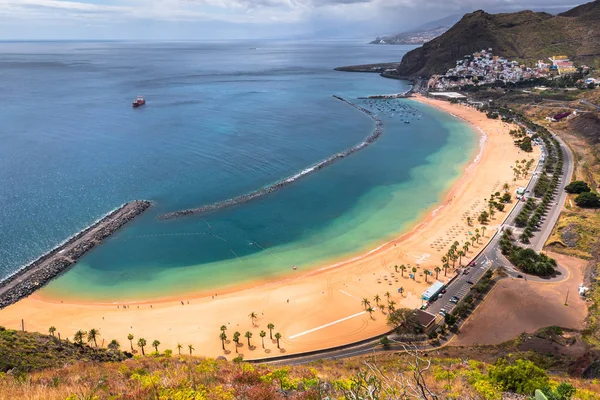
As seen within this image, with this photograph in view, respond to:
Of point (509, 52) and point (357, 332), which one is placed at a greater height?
point (509, 52)

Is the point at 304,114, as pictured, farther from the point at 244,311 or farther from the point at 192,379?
the point at 192,379

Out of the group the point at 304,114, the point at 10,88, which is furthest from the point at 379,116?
the point at 10,88

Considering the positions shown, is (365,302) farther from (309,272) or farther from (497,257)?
(497,257)

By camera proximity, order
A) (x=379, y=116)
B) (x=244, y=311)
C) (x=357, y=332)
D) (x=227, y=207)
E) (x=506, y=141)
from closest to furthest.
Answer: (x=357, y=332)
(x=244, y=311)
(x=227, y=207)
(x=506, y=141)
(x=379, y=116)

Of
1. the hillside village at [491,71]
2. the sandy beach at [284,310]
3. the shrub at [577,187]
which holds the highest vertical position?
the hillside village at [491,71]

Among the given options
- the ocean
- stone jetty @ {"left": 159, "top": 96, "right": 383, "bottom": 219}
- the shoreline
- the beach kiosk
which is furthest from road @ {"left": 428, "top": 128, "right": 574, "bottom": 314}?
stone jetty @ {"left": 159, "top": 96, "right": 383, "bottom": 219}

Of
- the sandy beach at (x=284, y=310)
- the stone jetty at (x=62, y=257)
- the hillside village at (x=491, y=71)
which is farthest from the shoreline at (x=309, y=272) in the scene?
the hillside village at (x=491, y=71)

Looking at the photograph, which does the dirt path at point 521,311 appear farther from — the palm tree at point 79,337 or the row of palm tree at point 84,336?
the palm tree at point 79,337

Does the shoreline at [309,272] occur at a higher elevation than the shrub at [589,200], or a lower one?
lower
